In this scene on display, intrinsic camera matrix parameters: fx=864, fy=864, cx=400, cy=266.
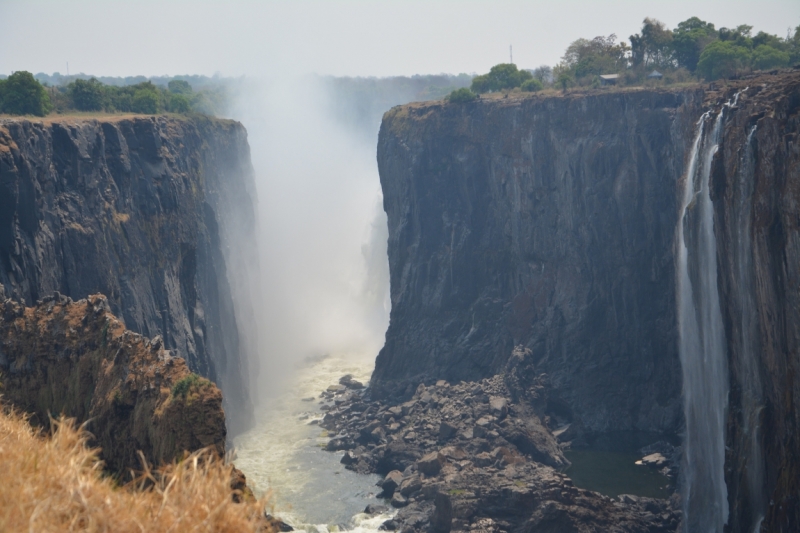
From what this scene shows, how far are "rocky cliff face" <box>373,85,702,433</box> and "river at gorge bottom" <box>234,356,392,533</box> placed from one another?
25.8 ft

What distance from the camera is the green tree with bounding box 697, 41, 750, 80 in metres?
71.0

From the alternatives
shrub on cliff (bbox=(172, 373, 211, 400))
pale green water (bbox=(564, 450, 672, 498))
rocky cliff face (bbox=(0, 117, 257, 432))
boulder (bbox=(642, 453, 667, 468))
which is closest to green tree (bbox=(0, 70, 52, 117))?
rocky cliff face (bbox=(0, 117, 257, 432))

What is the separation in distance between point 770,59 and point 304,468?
4995cm

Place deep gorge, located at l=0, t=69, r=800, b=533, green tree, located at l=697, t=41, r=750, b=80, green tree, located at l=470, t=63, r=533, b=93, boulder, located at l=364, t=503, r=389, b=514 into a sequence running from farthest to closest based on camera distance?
green tree, located at l=470, t=63, r=533, b=93
green tree, located at l=697, t=41, r=750, b=80
boulder, located at l=364, t=503, r=389, b=514
deep gorge, located at l=0, t=69, r=800, b=533

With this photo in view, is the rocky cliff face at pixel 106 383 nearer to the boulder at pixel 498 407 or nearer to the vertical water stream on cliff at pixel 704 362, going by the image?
the vertical water stream on cliff at pixel 704 362

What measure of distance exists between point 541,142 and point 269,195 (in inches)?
2460

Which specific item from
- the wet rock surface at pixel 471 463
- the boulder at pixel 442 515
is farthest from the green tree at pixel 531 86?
the boulder at pixel 442 515

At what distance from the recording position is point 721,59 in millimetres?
72500

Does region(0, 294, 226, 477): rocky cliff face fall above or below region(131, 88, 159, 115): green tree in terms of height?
below

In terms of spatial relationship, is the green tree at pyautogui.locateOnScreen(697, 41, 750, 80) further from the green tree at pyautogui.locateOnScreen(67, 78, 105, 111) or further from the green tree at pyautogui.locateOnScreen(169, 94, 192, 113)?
the green tree at pyautogui.locateOnScreen(67, 78, 105, 111)

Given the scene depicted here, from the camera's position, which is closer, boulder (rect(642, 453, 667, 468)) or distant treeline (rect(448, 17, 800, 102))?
boulder (rect(642, 453, 667, 468))

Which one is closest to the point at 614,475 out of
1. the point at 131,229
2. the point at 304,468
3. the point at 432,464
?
the point at 432,464

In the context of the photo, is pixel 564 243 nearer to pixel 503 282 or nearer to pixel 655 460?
pixel 503 282

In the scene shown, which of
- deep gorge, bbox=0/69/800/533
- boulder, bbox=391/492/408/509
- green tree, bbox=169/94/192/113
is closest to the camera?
deep gorge, bbox=0/69/800/533
